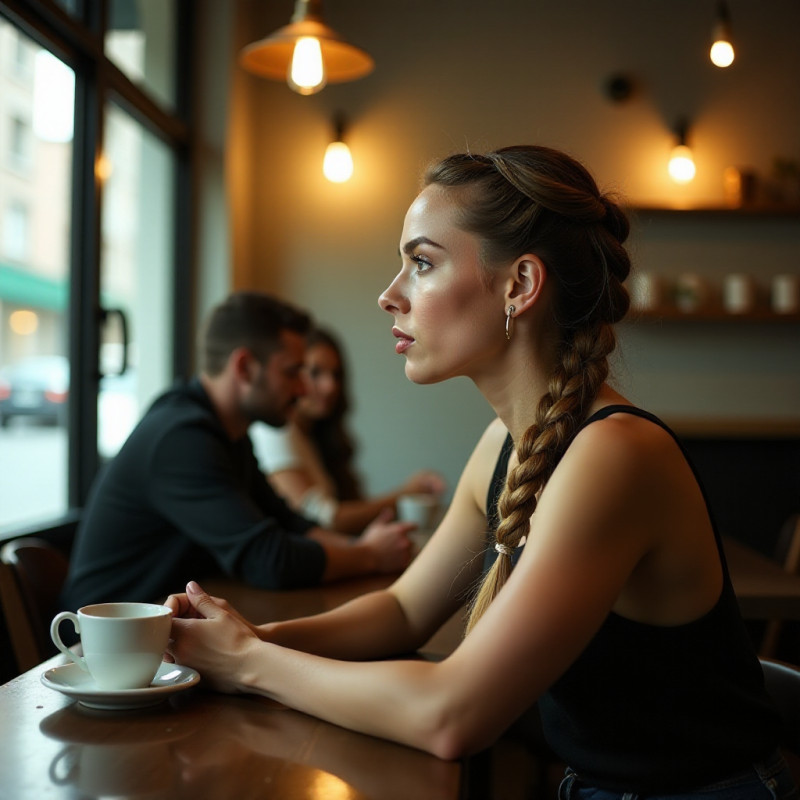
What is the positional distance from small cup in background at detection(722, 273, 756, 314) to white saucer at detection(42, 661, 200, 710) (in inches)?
158

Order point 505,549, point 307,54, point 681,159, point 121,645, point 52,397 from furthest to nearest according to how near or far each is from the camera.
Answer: point 681,159
point 52,397
point 307,54
point 505,549
point 121,645

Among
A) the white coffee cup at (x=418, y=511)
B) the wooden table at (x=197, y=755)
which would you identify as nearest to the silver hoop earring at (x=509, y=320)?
the wooden table at (x=197, y=755)

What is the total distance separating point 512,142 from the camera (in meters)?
4.81

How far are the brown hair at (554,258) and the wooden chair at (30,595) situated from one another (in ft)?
3.05

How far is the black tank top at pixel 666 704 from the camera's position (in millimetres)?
1083

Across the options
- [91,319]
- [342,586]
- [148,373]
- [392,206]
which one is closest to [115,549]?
[342,586]

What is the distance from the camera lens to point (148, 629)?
1064 mm

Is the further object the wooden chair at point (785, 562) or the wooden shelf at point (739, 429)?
the wooden shelf at point (739, 429)

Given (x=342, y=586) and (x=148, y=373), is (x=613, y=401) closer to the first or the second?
(x=342, y=586)

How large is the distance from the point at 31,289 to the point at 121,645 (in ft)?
6.41

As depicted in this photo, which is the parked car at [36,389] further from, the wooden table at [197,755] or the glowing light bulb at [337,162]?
the glowing light bulb at [337,162]

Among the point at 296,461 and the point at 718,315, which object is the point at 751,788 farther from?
the point at 718,315

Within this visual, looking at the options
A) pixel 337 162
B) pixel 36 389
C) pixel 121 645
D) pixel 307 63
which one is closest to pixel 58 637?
pixel 121 645

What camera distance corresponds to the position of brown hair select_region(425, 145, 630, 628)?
47.1 inches
